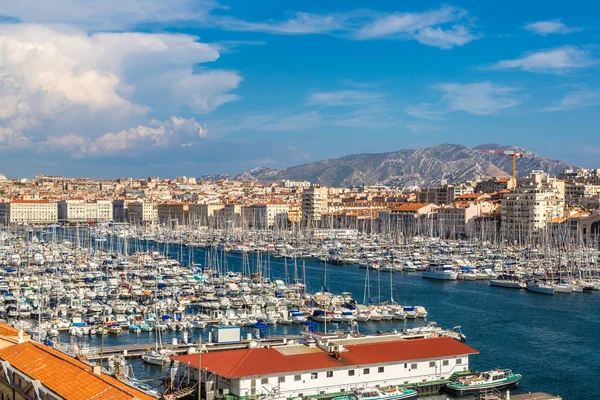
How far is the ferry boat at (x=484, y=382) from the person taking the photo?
17219 mm

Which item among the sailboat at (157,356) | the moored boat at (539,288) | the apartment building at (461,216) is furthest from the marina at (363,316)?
the apartment building at (461,216)

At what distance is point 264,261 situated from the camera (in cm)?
5200

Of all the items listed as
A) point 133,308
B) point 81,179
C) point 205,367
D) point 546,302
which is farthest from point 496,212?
point 81,179

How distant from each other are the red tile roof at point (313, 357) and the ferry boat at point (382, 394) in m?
0.60

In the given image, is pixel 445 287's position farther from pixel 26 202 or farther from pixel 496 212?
pixel 26 202

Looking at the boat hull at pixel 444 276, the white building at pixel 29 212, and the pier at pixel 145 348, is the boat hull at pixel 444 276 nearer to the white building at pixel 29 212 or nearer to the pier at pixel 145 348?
the pier at pixel 145 348

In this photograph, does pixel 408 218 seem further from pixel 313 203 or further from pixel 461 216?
pixel 313 203

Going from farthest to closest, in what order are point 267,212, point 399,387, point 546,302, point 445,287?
point 267,212
point 445,287
point 546,302
point 399,387

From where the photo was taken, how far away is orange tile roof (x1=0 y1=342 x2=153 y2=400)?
8.61 m

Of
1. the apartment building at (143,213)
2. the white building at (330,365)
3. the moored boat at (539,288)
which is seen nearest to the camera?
the white building at (330,365)

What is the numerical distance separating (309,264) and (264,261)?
3.02m

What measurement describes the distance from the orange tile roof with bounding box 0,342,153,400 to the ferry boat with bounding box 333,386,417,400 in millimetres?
6809

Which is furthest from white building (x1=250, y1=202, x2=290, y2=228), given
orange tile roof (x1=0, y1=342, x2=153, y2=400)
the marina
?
orange tile roof (x1=0, y1=342, x2=153, y2=400)

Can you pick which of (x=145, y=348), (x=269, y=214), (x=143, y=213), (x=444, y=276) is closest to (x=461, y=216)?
(x=269, y=214)
